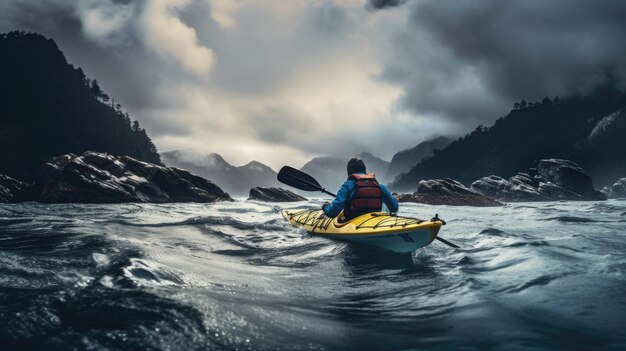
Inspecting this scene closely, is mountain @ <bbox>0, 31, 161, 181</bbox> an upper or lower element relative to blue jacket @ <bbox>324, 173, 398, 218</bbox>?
upper

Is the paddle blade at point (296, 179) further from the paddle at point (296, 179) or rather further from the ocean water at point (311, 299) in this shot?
the ocean water at point (311, 299)

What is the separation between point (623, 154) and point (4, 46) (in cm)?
14768

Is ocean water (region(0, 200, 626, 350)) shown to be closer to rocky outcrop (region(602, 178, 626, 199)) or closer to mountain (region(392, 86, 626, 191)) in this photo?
rocky outcrop (region(602, 178, 626, 199))

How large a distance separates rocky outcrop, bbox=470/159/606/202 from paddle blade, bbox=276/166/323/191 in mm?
34683

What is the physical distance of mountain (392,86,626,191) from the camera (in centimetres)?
8000

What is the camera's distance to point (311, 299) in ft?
11.3

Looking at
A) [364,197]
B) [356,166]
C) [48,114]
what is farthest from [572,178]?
[48,114]

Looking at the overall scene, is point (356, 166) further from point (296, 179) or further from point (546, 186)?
point (546, 186)

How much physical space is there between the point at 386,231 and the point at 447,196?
23.1 metres

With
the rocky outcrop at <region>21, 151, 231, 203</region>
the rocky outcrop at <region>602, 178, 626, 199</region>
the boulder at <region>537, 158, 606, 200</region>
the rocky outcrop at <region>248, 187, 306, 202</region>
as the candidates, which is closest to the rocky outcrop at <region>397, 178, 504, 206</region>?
the rocky outcrop at <region>248, 187, 306, 202</region>

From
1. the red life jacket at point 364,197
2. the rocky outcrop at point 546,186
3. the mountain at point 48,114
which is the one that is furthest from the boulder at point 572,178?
the mountain at point 48,114

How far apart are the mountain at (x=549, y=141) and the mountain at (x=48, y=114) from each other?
95519 mm

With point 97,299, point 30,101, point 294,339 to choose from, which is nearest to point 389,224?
point 294,339

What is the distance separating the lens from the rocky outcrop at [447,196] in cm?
2575
